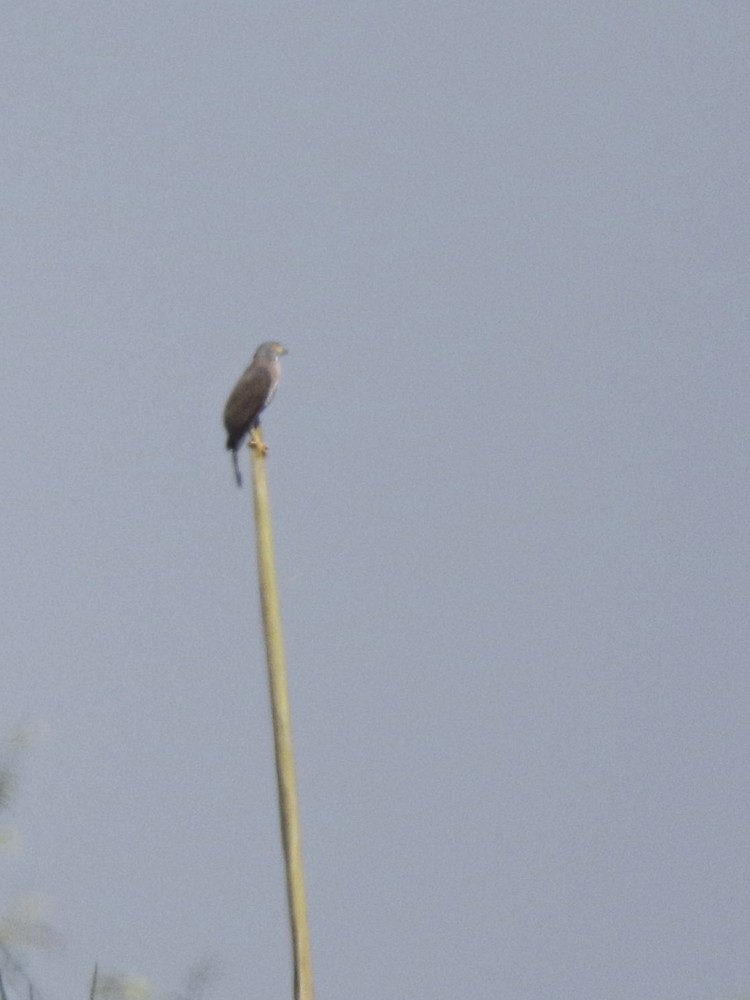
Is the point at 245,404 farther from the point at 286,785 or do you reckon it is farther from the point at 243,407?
the point at 286,785

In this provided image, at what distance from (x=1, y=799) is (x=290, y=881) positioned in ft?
11.7

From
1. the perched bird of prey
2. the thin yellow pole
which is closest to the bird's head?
the perched bird of prey

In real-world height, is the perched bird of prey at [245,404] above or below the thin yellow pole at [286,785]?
above

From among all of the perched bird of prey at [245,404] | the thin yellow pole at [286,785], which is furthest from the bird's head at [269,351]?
the thin yellow pole at [286,785]

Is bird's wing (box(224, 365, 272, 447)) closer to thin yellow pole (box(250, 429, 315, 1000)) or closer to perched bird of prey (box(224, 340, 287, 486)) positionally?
perched bird of prey (box(224, 340, 287, 486))

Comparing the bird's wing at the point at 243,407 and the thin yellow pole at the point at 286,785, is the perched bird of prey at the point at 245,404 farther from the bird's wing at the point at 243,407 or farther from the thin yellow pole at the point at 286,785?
the thin yellow pole at the point at 286,785

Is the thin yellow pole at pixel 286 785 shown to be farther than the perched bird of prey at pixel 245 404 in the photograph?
No

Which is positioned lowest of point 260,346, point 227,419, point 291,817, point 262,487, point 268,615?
point 291,817

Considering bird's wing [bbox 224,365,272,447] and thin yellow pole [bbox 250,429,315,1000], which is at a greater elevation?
bird's wing [bbox 224,365,272,447]

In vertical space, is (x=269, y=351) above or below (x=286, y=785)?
above

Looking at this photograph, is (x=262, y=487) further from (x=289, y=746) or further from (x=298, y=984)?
(x=298, y=984)

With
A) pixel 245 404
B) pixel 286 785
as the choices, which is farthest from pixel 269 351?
pixel 286 785

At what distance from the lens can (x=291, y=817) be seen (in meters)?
5.79

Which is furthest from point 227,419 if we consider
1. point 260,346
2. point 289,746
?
point 289,746
